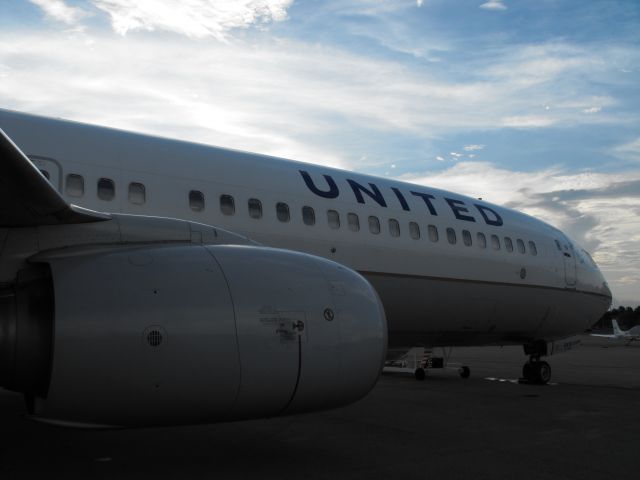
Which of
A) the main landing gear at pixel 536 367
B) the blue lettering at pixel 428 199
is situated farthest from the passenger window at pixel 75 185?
the main landing gear at pixel 536 367

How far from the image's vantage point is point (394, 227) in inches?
422

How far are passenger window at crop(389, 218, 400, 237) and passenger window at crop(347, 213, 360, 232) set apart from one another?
73cm

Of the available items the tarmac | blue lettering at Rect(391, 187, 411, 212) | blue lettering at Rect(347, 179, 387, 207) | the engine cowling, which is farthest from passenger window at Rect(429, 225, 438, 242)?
the engine cowling

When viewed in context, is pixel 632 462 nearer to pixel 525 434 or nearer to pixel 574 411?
pixel 525 434

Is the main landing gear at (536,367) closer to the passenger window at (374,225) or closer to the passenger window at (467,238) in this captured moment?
the passenger window at (467,238)

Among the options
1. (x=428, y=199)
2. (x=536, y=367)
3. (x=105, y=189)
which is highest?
(x=428, y=199)

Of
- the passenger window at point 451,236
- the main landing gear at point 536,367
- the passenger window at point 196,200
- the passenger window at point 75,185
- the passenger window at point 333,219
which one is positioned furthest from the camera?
the main landing gear at point 536,367

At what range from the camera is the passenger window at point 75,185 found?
297 inches

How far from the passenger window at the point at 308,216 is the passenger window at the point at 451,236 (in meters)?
3.17

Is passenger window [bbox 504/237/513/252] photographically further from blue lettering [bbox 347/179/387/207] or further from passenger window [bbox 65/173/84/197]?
passenger window [bbox 65/173/84/197]

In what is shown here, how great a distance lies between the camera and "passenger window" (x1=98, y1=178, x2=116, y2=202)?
25.5 feet

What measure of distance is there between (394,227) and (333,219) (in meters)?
1.35

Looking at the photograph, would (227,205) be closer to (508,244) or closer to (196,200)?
(196,200)

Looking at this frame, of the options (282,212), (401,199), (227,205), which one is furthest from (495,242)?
(227,205)
